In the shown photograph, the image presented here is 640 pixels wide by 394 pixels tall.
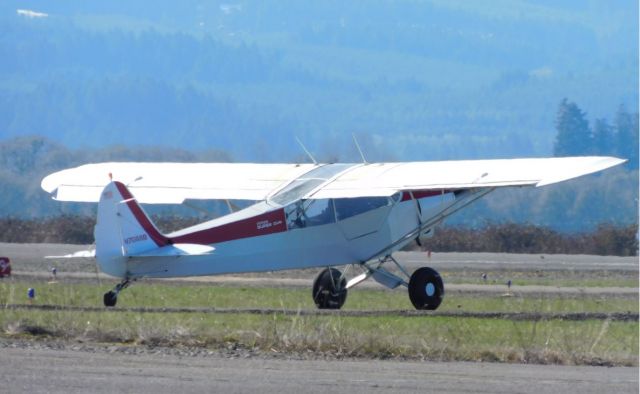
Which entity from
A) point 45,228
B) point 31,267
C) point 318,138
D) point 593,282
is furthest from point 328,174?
point 318,138

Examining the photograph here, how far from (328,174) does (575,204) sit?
144 feet

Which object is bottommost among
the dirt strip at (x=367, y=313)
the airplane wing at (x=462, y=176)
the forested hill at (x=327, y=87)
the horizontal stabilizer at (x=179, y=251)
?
the dirt strip at (x=367, y=313)

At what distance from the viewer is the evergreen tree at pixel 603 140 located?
8366 cm

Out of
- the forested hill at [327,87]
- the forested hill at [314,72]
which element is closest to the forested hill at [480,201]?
the forested hill at [327,87]

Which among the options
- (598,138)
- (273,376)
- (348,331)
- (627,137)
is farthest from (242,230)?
(598,138)

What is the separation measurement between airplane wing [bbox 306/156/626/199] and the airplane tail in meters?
2.62

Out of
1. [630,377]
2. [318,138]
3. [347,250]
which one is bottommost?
[630,377]

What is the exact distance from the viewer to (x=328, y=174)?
66.7 ft

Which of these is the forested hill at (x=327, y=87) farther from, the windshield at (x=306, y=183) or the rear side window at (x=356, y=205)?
the rear side window at (x=356, y=205)

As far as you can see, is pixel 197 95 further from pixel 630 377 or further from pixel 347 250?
pixel 630 377

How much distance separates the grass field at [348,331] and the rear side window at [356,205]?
54.1 inches

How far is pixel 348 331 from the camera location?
13578 mm

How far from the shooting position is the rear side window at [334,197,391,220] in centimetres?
2000

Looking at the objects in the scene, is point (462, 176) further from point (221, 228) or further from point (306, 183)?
point (221, 228)
